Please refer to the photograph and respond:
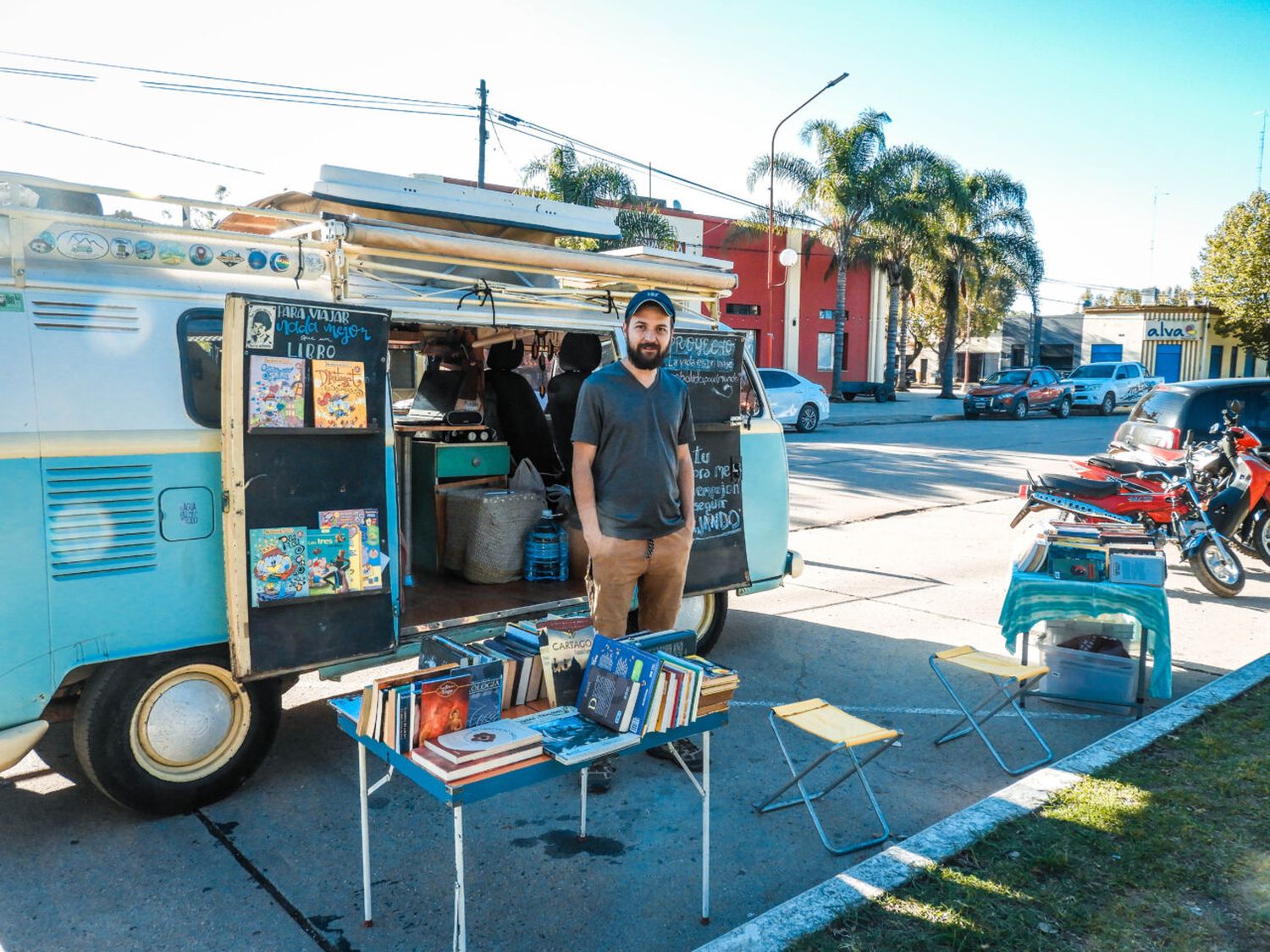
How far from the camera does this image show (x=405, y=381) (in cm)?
880

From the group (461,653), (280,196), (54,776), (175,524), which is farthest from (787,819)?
(280,196)

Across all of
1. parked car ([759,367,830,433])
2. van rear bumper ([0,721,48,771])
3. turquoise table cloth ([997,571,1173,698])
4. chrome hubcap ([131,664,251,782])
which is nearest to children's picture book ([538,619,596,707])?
chrome hubcap ([131,664,251,782])

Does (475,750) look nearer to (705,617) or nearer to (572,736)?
(572,736)

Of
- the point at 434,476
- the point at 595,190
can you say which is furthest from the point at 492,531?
the point at 595,190

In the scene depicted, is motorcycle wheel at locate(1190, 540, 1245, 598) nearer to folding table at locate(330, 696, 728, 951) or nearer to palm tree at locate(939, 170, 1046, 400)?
folding table at locate(330, 696, 728, 951)

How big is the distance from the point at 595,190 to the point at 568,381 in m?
21.6

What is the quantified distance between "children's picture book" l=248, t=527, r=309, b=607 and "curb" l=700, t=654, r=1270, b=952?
7.30ft

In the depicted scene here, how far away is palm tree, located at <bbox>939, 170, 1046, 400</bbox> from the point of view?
3631 cm

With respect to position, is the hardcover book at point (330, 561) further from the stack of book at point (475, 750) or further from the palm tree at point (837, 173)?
the palm tree at point (837, 173)

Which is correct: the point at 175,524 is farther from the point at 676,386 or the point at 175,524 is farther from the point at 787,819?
the point at 787,819

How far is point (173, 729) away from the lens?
401 cm

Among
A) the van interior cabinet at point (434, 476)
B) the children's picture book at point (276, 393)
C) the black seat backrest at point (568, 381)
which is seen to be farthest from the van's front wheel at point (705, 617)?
the children's picture book at point (276, 393)

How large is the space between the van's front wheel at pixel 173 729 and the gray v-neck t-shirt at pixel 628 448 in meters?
1.72

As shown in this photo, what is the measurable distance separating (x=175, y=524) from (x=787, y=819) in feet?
9.37
